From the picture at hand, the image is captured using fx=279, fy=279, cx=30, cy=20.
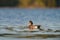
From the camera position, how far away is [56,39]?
6.80m

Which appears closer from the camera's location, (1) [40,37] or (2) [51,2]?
(1) [40,37]

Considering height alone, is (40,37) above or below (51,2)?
below

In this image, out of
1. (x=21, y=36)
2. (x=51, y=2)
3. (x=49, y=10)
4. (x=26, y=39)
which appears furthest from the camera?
(x=49, y=10)

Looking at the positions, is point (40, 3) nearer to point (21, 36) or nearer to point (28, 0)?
point (28, 0)

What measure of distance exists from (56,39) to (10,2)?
9.61 metres

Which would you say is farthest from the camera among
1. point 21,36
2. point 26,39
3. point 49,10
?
point 49,10

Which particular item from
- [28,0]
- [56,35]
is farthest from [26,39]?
[28,0]

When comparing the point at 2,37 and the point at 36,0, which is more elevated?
the point at 36,0

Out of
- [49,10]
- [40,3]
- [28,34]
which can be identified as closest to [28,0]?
[40,3]

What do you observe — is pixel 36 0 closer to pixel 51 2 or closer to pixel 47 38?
pixel 51 2

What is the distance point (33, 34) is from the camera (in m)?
7.46

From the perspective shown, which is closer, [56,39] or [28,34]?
[56,39]

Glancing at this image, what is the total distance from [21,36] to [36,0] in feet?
29.4

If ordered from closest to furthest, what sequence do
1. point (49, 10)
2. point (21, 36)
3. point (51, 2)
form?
point (21, 36) < point (51, 2) < point (49, 10)
